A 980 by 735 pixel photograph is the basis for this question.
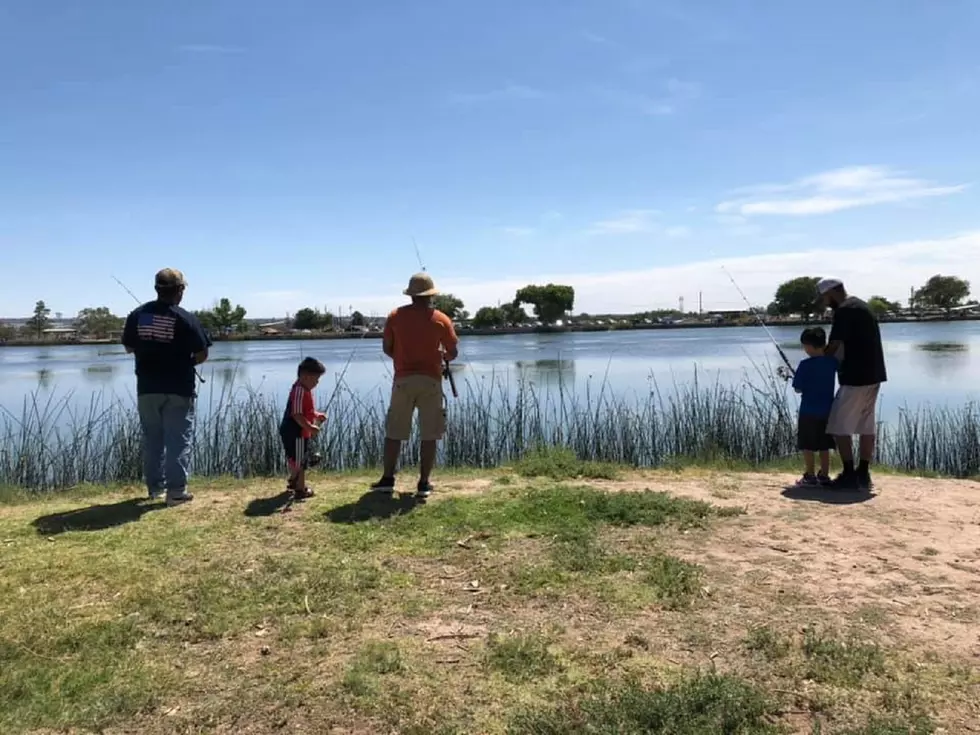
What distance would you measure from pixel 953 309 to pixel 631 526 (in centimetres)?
9849

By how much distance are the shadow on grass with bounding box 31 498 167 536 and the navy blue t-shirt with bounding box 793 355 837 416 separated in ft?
15.9

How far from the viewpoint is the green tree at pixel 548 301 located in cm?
9231

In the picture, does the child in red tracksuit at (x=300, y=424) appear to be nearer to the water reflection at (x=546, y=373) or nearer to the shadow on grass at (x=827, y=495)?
the shadow on grass at (x=827, y=495)

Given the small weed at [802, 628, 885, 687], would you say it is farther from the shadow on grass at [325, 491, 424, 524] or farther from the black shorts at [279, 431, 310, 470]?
the black shorts at [279, 431, 310, 470]

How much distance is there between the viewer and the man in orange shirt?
5.47 m

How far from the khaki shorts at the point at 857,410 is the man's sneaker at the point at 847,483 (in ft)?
1.02

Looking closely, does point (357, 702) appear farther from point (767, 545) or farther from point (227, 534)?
point (767, 545)

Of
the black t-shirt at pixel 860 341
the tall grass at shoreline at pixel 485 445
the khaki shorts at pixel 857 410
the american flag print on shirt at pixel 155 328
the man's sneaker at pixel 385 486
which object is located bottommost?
the tall grass at shoreline at pixel 485 445

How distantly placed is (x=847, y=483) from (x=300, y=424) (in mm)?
4062

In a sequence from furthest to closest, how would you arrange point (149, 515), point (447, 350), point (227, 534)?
point (447, 350) → point (149, 515) → point (227, 534)

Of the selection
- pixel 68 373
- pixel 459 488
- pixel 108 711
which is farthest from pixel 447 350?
pixel 68 373

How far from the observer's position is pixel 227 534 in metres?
4.52

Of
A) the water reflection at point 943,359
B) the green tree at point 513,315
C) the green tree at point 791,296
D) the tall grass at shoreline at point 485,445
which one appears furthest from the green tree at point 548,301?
the tall grass at shoreline at point 485,445

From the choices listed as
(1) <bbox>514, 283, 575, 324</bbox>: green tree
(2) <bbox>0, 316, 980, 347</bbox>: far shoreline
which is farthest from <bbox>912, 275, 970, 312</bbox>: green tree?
(1) <bbox>514, 283, 575, 324</bbox>: green tree
